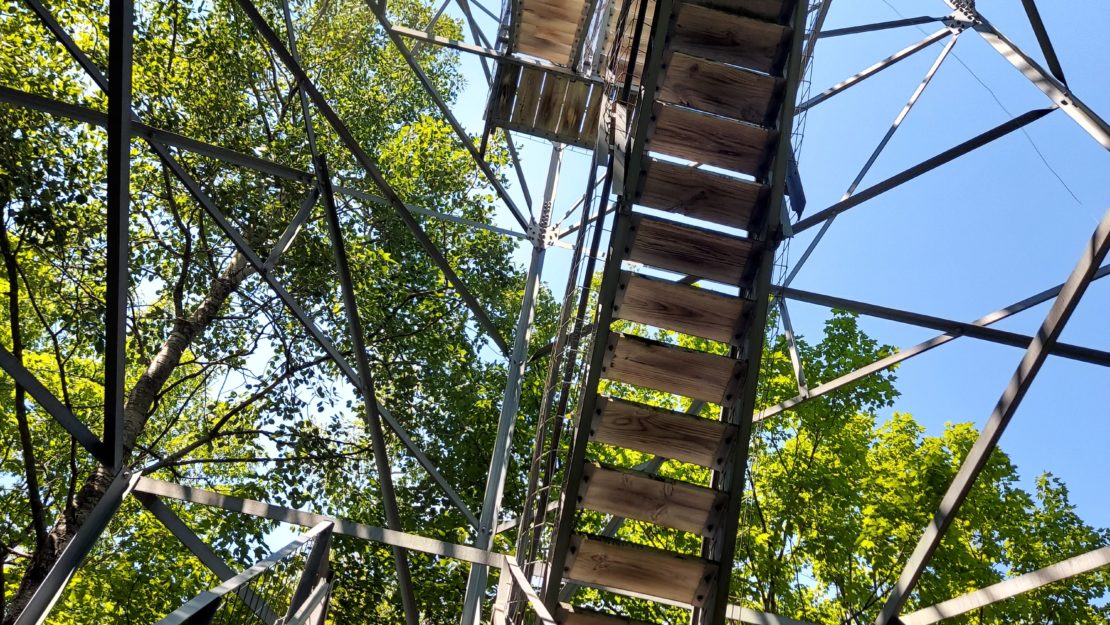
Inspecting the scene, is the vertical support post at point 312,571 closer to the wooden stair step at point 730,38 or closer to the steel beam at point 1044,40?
the wooden stair step at point 730,38

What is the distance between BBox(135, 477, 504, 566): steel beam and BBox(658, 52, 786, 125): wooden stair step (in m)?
3.10

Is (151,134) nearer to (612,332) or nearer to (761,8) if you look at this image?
(612,332)

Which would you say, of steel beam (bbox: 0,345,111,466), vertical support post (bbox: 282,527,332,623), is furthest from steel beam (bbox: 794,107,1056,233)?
steel beam (bbox: 0,345,111,466)

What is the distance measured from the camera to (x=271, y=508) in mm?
5820

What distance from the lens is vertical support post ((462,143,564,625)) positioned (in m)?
7.12

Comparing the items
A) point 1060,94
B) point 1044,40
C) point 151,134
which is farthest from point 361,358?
point 1044,40

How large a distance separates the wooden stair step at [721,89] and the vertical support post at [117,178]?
293 cm

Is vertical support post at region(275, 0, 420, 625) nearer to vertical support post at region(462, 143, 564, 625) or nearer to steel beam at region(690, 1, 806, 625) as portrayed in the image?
vertical support post at region(462, 143, 564, 625)

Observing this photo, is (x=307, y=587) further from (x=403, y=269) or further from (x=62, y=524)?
(x=403, y=269)

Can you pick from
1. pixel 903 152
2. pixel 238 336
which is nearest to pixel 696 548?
pixel 238 336

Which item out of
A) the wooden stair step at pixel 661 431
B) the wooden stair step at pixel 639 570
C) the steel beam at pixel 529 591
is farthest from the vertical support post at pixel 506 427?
the wooden stair step at pixel 661 431

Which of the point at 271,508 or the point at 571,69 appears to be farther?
the point at 571,69

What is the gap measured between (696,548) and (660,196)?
9.27 m

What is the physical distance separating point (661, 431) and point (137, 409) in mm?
7984
